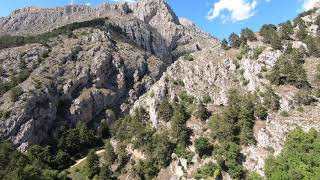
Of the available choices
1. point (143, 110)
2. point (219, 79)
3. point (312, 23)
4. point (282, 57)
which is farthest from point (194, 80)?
point (312, 23)

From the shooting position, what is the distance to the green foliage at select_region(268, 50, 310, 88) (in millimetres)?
122000

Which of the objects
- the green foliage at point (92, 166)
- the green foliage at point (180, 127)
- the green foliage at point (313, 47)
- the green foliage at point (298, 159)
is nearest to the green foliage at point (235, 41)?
the green foliage at point (313, 47)

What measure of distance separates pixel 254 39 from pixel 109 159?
239 feet

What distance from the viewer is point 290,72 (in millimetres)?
125188

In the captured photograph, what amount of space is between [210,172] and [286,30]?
235ft

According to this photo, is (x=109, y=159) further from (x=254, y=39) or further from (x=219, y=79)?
(x=254, y=39)

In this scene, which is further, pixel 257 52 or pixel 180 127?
pixel 257 52

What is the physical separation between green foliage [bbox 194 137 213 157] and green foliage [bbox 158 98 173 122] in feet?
69.9

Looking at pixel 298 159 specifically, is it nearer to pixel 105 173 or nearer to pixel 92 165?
pixel 105 173

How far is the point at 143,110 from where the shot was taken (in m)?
149

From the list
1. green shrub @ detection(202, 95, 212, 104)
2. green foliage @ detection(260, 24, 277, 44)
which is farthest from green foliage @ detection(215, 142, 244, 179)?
green foliage @ detection(260, 24, 277, 44)

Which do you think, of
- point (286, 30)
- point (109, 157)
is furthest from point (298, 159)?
point (286, 30)

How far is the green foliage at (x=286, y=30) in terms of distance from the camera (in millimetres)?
147700

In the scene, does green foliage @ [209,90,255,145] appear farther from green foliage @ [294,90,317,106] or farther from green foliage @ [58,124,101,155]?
green foliage @ [58,124,101,155]
